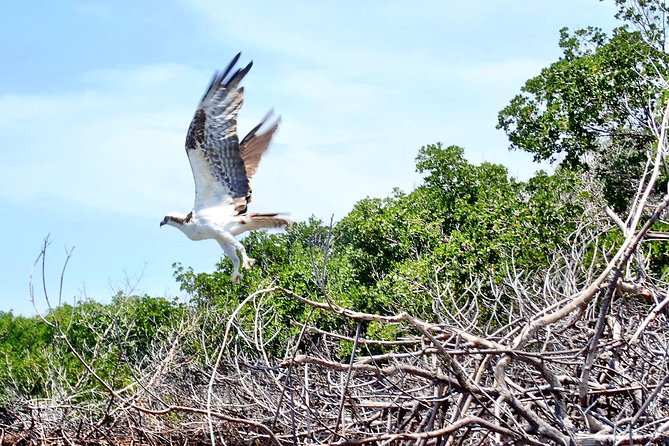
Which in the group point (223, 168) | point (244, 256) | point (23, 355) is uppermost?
point (223, 168)

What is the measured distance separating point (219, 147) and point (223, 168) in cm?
33

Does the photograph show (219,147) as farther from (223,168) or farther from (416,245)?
(416,245)

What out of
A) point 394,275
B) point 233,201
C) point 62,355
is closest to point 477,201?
point 394,275

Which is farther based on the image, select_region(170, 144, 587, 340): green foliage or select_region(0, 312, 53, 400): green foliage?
select_region(0, 312, 53, 400): green foliage

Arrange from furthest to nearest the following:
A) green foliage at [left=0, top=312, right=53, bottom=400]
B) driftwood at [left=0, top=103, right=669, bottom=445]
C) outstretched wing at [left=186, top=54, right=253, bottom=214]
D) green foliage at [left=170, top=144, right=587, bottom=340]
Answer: green foliage at [left=0, top=312, right=53, bottom=400] → green foliage at [left=170, top=144, right=587, bottom=340] → outstretched wing at [left=186, top=54, right=253, bottom=214] → driftwood at [left=0, top=103, right=669, bottom=445]

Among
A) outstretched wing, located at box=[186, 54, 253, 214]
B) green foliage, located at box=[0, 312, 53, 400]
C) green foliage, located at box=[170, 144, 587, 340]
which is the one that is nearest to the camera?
outstretched wing, located at box=[186, 54, 253, 214]

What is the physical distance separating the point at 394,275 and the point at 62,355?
167 inches

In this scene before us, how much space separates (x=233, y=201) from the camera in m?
10.6

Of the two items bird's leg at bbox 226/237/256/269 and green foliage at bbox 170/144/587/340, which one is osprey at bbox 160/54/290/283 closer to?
bird's leg at bbox 226/237/256/269

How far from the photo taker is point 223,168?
33.6 ft

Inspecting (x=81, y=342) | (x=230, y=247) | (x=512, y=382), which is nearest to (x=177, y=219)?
(x=230, y=247)

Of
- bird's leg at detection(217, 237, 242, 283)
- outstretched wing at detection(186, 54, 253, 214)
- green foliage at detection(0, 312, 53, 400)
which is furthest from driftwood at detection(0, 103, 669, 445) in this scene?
green foliage at detection(0, 312, 53, 400)

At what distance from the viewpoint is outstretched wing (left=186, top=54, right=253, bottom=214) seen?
9570 mm

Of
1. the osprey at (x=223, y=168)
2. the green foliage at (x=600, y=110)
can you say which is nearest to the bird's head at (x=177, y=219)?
the osprey at (x=223, y=168)
